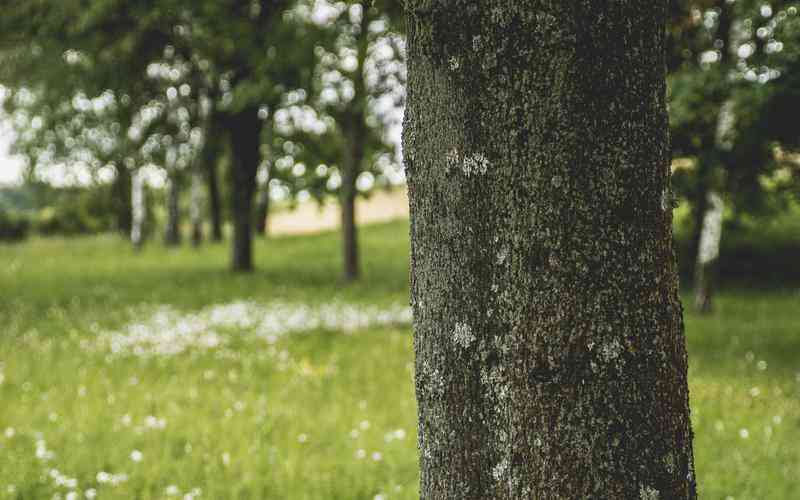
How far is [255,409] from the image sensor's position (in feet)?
23.7

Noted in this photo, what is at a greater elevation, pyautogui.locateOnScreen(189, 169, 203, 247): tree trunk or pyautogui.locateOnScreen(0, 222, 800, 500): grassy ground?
pyautogui.locateOnScreen(189, 169, 203, 247): tree trunk

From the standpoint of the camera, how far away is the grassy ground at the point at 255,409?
5.40 meters

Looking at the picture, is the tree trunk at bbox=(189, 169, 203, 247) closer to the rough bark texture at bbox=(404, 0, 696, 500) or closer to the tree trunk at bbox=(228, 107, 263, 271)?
the tree trunk at bbox=(228, 107, 263, 271)

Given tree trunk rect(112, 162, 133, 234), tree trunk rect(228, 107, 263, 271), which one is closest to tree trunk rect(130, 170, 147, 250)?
tree trunk rect(112, 162, 133, 234)

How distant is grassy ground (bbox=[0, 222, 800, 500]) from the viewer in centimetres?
540

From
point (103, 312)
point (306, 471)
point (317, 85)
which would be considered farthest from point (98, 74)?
point (306, 471)

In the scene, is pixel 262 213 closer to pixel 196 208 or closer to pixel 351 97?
pixel 196 208

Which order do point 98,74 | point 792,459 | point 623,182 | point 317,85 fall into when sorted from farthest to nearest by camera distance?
point 98,74 < point 317,85 < point 792,459 < point 623,182

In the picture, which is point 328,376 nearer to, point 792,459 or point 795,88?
point 792,459

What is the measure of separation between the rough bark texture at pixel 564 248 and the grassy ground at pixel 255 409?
3.17 meters

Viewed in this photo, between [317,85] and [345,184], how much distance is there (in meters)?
3.04

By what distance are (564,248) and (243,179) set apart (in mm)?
21485

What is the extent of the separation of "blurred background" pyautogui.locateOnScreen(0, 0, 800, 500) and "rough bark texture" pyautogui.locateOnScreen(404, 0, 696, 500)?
0.31m

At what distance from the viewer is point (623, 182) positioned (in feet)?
7.11
